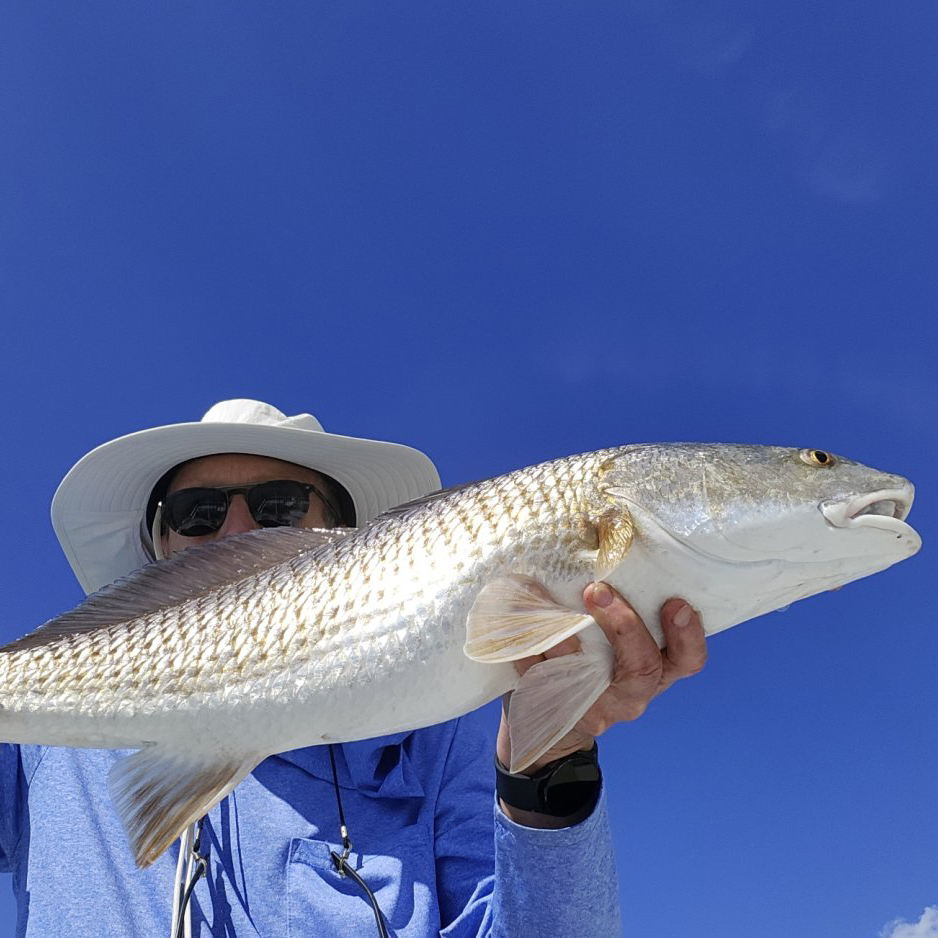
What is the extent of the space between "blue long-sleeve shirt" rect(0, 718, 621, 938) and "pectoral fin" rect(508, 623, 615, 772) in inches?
19.6

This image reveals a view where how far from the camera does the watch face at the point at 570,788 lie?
3100 millimetres

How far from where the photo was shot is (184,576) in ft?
11.8

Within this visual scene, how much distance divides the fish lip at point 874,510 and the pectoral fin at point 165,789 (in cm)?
227

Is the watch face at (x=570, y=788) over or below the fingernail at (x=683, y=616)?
below

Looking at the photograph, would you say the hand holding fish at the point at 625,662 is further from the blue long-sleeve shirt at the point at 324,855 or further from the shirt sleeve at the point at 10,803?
the shirt sleeve at the point at 10,803

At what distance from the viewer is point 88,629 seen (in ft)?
11.4

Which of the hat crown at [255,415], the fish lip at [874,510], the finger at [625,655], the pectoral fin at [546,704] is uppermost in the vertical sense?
the hat crown at [255,415]

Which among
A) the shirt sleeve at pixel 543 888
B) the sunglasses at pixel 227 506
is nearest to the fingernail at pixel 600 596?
the shirt sleeve at pixel 543 888

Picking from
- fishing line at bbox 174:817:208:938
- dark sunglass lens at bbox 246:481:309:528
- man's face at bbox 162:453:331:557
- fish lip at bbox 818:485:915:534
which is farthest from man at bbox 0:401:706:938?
fish lip at bbox 818:485:915:534

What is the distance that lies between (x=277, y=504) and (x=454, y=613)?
231 cm

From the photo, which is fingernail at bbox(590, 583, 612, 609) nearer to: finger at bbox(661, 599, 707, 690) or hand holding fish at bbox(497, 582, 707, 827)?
hand holding fish at bbox(497, 582, 707, 827)

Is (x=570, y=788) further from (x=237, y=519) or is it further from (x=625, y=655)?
(x=237, y=519)

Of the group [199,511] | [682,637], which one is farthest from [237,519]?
[682,637]

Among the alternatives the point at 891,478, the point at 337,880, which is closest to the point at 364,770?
the point at 337,880
